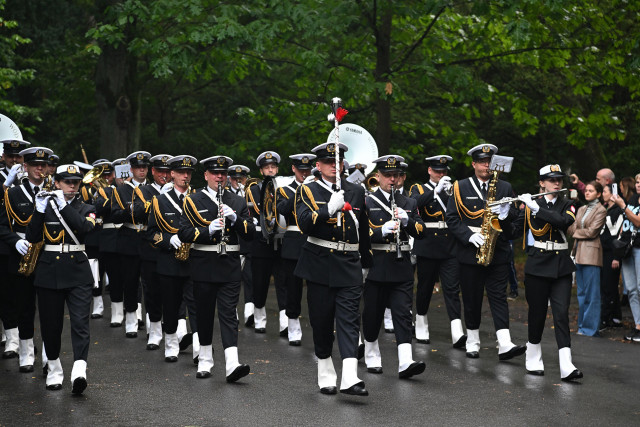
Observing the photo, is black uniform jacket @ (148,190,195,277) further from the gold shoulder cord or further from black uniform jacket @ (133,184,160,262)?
the gold shoulder cord

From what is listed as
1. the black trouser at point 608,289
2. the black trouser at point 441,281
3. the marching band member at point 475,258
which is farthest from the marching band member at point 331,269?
the black trouser at point 608,289

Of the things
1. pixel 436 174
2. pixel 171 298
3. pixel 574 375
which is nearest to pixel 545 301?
pixel 574 375

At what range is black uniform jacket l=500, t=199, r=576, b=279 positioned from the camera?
35.4 feet

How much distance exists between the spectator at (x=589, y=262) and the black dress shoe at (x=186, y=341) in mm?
5624

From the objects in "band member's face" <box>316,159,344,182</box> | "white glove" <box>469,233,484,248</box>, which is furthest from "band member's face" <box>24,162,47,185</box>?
"white glove" <box>469,233,484,248</box>

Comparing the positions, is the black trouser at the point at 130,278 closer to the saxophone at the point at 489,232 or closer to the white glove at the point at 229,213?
the white glove at the point at 229,213

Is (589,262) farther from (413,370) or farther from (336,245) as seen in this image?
(336,245)

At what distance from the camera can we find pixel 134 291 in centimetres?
1361

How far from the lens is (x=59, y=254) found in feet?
32.6

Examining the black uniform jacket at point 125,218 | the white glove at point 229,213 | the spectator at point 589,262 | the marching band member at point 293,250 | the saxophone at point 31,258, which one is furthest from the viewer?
the spectator at point 589,262

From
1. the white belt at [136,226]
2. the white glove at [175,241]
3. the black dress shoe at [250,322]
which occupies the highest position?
the white glove at [175,241]

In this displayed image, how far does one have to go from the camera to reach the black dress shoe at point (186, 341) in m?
12.1

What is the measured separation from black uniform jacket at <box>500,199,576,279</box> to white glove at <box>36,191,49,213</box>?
5.18 meters

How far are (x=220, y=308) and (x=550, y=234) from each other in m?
3.73
